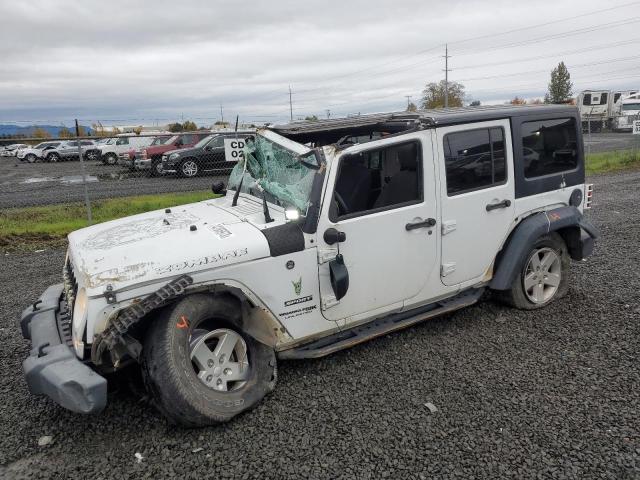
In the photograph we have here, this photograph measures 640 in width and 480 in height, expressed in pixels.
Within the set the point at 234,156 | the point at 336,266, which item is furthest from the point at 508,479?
the point at 234,156

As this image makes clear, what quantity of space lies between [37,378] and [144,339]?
63 centimetres

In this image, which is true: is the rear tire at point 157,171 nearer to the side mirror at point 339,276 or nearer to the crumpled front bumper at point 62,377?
Answer: the crumpled front bumper at point 62,377

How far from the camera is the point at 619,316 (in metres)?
4.79

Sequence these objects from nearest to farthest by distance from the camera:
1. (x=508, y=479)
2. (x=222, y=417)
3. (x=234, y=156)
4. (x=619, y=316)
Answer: (x=508, y=479), (x=222, y=417), (x=619, y=316), (x=234, y=156)

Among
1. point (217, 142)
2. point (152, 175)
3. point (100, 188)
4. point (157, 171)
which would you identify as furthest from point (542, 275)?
point (152, 175)

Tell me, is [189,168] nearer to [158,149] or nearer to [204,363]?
[158,149]

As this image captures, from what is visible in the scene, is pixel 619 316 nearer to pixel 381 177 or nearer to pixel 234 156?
pixel 381 177

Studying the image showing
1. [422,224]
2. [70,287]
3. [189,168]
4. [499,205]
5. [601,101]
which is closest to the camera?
[70,287]

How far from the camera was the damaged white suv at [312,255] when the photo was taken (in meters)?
3.13

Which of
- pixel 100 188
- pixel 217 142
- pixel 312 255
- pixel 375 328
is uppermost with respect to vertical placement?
pixel 217 142

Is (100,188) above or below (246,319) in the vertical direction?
above

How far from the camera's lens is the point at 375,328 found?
4.11m

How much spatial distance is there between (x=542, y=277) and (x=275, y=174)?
111 inches

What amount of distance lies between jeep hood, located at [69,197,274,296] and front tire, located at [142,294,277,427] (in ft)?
0.86
